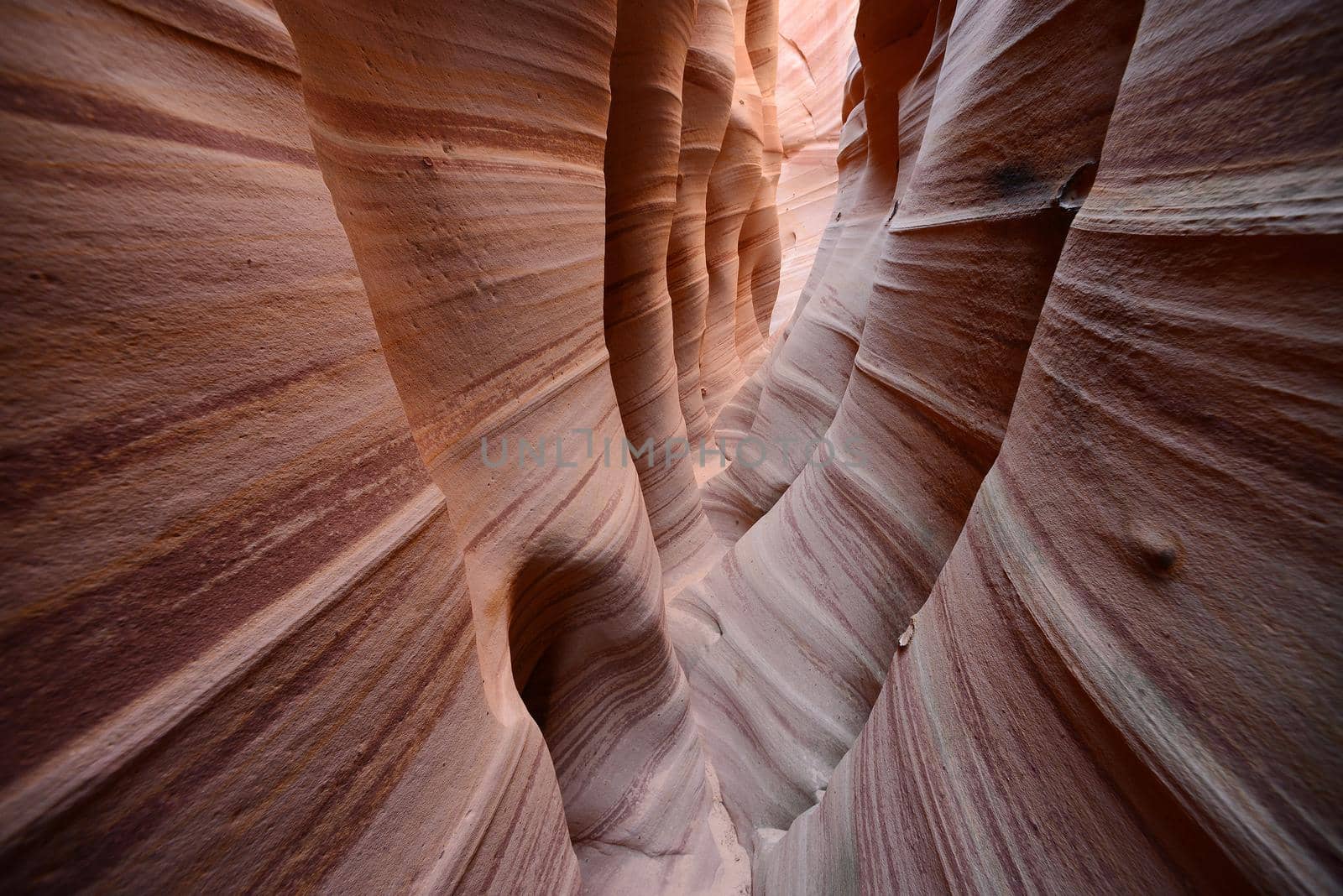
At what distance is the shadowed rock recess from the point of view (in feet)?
1.02

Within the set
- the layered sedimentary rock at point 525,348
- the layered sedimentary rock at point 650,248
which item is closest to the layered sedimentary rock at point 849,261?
the layered sedimentary rock at point 650,248

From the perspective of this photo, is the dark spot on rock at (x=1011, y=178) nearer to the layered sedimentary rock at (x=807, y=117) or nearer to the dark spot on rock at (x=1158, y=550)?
the dark spot on rock at (x=1158, y=550)

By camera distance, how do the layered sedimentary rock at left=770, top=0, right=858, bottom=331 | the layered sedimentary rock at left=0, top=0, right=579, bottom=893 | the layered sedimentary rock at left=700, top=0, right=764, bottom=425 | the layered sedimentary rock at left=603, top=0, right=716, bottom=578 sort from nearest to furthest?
the layered sedimentary rock at left=0, top=0, right=579, bottom=893 → the layered sedimentary rock at left=603, top=0, right=716, bottom=578 → the layered sedimentary rock at left=700, top=0, right=764, bottom=425 → the layered sedimentary rock at left=770, top=0, right=858, bottom=331

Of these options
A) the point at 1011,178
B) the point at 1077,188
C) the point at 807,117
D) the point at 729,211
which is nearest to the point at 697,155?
the point at 729,211

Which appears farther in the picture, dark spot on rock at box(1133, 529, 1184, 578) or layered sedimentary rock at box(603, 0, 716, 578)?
layered sedimentary rock at box(603, 0, 716, 578)

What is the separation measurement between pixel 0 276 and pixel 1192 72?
33.4 inches

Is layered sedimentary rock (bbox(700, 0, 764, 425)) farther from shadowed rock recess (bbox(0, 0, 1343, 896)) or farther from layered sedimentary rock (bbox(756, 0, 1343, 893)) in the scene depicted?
layered sedimentary rock (bbox(756, 0, 1343, 893))

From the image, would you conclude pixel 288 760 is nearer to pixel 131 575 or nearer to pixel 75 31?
pixel 131 575

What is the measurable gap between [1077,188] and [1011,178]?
0.35 feet

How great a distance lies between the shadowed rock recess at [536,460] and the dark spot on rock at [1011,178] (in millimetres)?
23

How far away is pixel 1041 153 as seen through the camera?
0.67m

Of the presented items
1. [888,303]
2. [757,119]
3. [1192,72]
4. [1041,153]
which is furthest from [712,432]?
[1192,72]

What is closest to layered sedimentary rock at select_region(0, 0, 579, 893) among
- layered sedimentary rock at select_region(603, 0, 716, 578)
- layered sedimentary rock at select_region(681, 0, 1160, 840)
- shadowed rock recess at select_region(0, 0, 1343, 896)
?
shadowed rock recess at select_region(0, 0, 1343, 896)

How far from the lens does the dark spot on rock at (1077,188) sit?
24.2 inches
